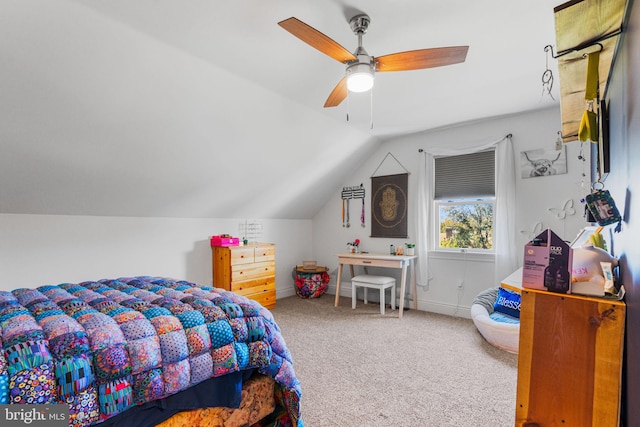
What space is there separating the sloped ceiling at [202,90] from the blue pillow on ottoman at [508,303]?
6.50 feet

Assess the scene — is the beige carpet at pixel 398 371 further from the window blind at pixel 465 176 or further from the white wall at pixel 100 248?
the window blind at pixel 465 176

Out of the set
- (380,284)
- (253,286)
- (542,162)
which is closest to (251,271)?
(253,286)

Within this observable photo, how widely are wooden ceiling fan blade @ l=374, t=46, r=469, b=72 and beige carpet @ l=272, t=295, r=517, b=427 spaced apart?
220 cm

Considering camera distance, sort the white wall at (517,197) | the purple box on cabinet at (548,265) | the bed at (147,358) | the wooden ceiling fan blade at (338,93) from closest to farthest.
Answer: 1. the purple box on cabinet at (548,265)
2. the bed at (147,358)
3. the wooden ceiling fan blade at (338,93)
4. the white wall at (517,197)

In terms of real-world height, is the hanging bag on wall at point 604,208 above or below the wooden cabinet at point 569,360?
above

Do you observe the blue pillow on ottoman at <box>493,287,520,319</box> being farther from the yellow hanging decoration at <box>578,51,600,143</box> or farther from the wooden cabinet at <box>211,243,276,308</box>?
the wooden cabinet at <box>211,243,276,308</box>

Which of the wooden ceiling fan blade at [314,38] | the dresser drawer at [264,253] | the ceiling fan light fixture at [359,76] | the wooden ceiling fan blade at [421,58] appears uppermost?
the wooden ceiling fan blade at [314,38]

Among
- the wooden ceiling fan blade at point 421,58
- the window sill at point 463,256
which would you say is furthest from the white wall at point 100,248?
the wooden ceiling fan blade at point 421,58

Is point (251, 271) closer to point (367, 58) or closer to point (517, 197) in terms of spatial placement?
point (367, 58)

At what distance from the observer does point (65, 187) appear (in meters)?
2.97

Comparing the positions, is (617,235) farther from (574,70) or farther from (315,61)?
(315,61)

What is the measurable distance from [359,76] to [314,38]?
0.39m

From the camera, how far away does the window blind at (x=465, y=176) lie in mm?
3943

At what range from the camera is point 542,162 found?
11.8ft
